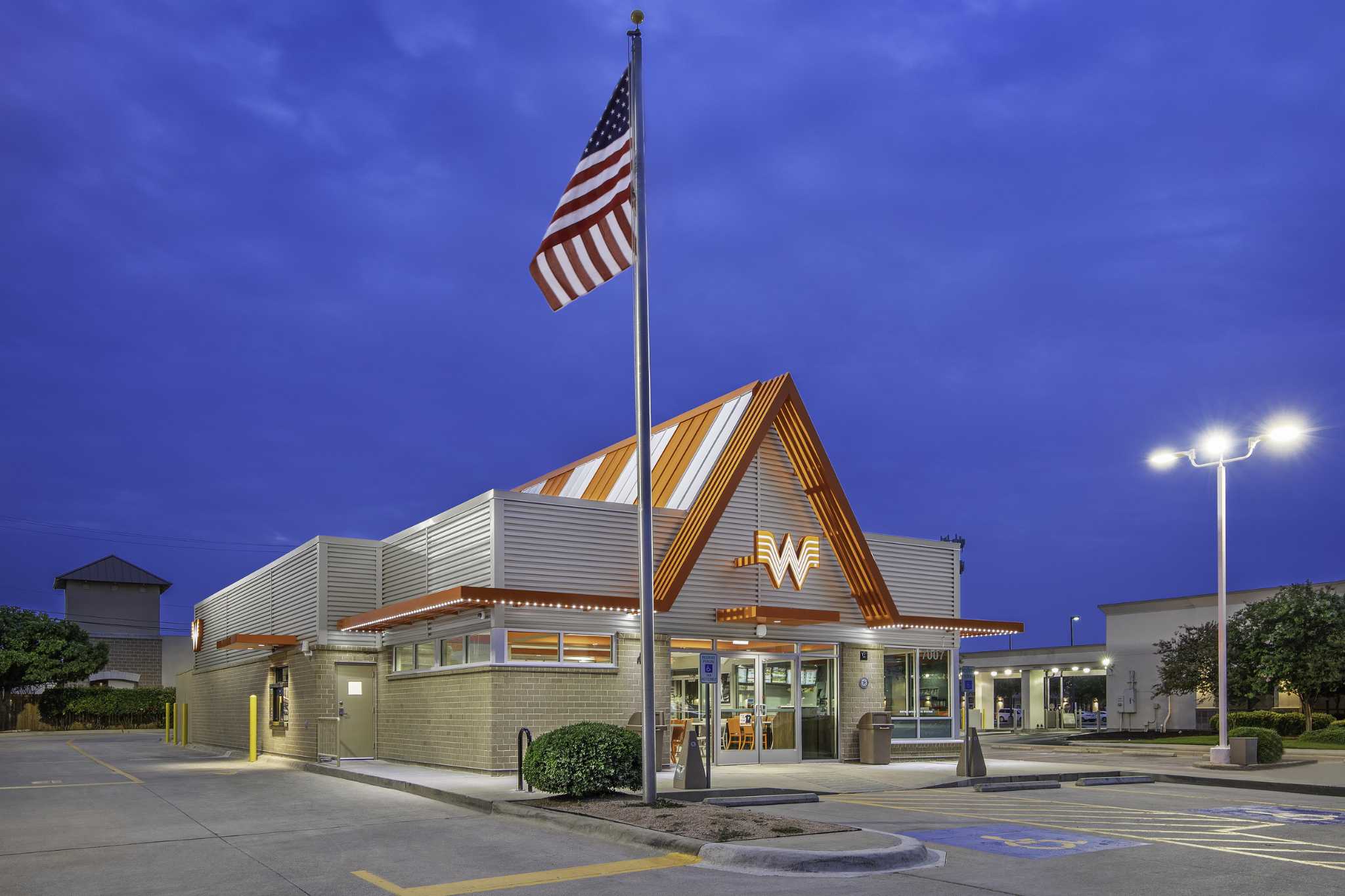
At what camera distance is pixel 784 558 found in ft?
81.7

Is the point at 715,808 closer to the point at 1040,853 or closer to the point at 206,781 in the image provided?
the point at 1040,853

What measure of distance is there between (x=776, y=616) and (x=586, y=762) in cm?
851

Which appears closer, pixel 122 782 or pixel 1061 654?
pixel 122 782

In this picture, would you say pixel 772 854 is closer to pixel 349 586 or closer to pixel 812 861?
pixel 812 861

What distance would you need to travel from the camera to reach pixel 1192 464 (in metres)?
27.1

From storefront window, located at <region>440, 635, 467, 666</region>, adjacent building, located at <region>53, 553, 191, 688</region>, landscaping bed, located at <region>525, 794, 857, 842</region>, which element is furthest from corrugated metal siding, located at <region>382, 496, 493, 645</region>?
adjacent building, located at <region>53, 553, 191, 688</region>

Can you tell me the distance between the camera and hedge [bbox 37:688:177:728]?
59.4 meters

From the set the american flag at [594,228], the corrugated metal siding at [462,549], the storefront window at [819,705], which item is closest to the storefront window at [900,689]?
the storefront window at [819,705]

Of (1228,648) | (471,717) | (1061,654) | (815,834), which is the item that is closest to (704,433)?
(471,717)

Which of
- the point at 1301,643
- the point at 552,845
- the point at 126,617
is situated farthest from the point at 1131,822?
the point at 126,617

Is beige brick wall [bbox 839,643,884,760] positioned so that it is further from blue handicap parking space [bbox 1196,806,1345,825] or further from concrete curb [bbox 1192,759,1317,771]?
blue handicap parking space [bbox 1196,806,1345,825]

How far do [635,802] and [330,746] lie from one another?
1375 centimetres

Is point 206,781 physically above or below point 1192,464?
below

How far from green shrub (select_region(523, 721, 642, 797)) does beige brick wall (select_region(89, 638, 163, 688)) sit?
62127 mm
